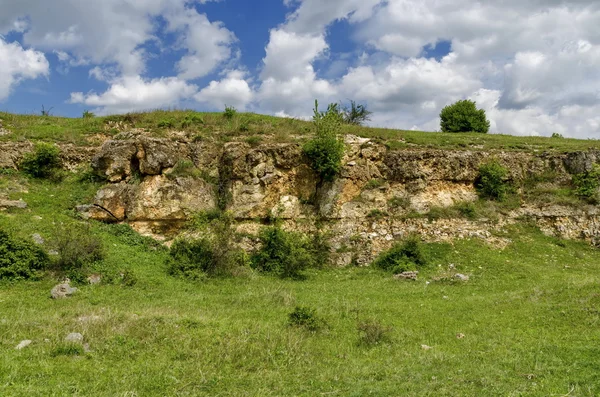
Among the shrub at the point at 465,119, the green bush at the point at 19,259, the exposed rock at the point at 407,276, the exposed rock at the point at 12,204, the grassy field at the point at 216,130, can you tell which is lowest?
the exposed rock at the point at 407,276

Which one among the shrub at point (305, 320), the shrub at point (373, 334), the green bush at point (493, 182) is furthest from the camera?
the green bush at point (493, 182)

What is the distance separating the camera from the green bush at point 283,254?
17.3 m

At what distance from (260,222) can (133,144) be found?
26.0ft

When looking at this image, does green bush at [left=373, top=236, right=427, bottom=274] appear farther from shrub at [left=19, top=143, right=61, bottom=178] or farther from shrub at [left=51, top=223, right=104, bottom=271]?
shrub at [left=19, top=143, right=61, bottom=178]

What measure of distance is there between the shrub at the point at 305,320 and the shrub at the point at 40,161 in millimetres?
17041

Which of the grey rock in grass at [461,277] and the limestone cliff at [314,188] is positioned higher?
the limestone cliff at [314,188]

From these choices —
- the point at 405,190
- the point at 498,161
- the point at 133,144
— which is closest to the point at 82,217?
the point at 133,144

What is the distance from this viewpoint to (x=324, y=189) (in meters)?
21.7

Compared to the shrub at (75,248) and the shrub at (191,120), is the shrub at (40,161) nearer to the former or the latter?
the shrub at (191,120)

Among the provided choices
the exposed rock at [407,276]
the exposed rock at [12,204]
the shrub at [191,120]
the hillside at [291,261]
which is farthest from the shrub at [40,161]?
the exposed rock at [407,276]

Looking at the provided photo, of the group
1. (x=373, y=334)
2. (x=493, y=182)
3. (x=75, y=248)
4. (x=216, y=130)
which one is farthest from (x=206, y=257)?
(x=493, y=182)

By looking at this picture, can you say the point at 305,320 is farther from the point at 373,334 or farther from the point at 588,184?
the point at 588,184

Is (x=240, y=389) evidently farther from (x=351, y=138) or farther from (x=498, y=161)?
(x=498, y=161)

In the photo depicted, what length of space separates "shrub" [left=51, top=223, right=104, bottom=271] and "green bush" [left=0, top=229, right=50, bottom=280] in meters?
0.62
